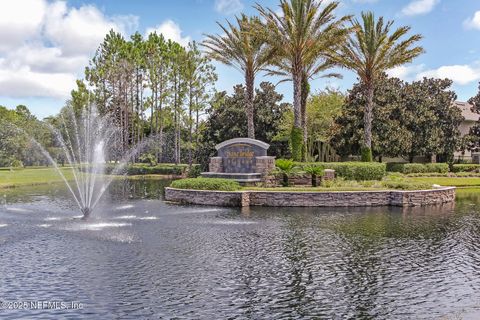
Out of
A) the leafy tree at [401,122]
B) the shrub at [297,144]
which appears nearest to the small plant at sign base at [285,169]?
the shrub at [297,144]

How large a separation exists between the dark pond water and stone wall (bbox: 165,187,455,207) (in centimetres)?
363

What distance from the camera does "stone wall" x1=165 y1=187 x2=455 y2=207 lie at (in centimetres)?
2439

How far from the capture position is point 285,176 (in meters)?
29.1

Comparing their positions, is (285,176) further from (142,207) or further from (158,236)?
(158,236)

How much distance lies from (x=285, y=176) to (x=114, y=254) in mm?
17367

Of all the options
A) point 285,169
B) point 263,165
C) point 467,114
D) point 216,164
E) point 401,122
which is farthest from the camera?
point 467,114

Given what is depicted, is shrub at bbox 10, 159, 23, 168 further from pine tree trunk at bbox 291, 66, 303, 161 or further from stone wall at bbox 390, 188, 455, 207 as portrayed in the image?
stone wall at bbox 390, 188, 455, 207

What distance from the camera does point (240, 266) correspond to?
1196 cm

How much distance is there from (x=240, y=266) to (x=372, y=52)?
27.9 m

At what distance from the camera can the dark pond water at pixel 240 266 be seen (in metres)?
8.94

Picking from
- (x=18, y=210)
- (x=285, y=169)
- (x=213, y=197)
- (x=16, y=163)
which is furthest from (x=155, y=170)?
(x=18, y=210)

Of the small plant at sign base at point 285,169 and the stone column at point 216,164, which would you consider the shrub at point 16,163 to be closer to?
the stone column at point 216,164

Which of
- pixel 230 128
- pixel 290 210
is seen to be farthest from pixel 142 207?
pixel 230 128

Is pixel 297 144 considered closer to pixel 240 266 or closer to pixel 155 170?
pixel 240 266
